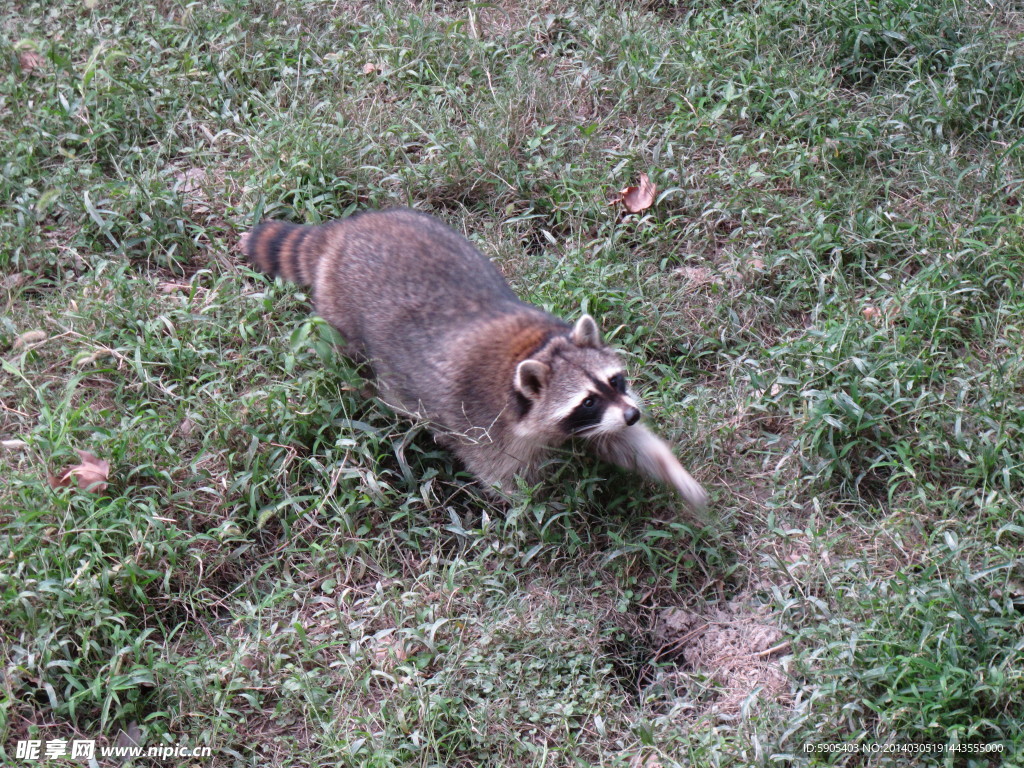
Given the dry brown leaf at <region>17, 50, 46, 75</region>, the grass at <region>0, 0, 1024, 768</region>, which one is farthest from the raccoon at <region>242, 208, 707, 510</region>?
the dry brown leaf at <region>17, 50, 46, 75</region>

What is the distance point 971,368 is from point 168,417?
372 centimetres

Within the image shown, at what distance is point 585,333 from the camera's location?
447 centimetres

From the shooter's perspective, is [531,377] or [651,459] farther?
[531,377]

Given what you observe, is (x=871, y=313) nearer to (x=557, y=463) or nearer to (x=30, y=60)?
(x=557, y=463)

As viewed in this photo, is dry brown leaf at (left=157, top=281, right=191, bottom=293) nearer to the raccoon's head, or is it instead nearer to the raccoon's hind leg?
the raccoon's head

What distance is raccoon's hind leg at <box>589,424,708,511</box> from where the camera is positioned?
13.9 feet

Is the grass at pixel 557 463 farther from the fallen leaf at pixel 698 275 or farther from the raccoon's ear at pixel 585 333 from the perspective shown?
the raccoon's ear at pixel 585 333

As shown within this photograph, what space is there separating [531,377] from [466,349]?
423mm

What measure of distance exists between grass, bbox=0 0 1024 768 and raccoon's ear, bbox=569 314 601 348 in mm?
461

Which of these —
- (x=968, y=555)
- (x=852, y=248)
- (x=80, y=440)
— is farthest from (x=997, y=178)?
(x=80, y=440)

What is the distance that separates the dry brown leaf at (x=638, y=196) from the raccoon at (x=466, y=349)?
1.01 meters

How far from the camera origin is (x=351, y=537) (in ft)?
14.3

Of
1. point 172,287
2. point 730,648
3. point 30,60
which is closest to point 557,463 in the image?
point 730,648

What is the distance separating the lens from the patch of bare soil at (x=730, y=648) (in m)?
3.72
